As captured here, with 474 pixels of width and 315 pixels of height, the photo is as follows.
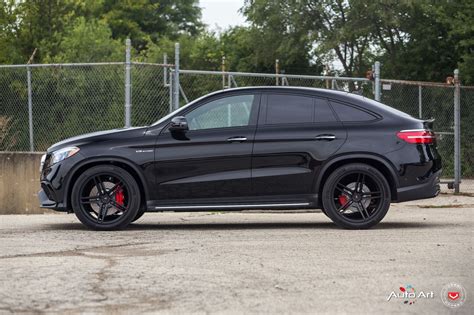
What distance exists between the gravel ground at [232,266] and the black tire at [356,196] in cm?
20

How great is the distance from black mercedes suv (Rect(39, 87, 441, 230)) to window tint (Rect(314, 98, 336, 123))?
0.01 m

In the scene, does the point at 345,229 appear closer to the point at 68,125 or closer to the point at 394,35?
the point at 68,125

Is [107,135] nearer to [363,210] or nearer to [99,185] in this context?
[99,185]

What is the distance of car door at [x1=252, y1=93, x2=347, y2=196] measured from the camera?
488 inches

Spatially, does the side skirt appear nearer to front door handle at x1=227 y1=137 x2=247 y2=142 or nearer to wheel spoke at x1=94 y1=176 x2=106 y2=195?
wheel spoke at x1=94 y1=176 x2=106 y2=195

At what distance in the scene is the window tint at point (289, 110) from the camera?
12.6m

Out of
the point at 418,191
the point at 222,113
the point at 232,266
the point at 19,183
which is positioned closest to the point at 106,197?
the point at 222,113

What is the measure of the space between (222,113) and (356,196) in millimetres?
1808

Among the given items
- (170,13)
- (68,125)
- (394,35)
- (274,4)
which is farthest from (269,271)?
(170,13)

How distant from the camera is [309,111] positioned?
1268 centimetres

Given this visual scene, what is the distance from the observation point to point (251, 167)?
12461 mm

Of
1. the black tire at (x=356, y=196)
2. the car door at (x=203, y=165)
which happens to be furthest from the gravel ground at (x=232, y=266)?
the car door at (x=203, y=165)

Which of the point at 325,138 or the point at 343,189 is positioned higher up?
the point at 325,138

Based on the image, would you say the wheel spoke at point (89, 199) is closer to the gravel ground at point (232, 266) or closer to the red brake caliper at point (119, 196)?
the red brake caliper at point (119, 196)
